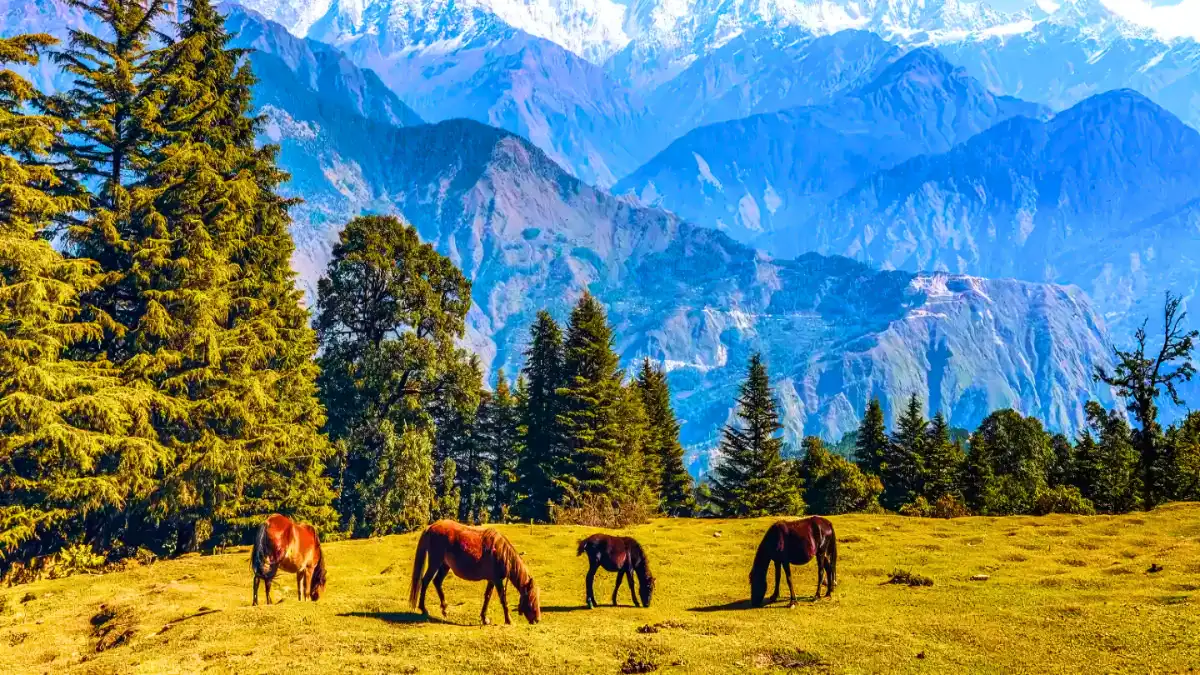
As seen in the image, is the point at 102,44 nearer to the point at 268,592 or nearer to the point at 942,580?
the point at 268,592

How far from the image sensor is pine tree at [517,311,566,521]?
188ft

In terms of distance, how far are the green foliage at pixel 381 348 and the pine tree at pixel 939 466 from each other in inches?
1856

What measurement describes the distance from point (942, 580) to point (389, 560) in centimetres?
1742

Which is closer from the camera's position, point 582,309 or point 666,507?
point 582,309

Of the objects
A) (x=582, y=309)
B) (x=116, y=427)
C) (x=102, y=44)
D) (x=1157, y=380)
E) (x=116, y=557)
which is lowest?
(x=116, y=557)

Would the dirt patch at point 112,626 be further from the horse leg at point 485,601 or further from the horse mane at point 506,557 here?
the horse mane at point 506,557

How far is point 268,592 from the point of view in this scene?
18672 millimetres

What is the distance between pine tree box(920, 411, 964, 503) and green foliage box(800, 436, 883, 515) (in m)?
4.52

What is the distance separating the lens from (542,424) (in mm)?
Answer: 59000

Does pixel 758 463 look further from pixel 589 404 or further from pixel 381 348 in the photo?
pixel 381 348

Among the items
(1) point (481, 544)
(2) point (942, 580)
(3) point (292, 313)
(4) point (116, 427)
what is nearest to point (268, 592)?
(1) point (481, 544)

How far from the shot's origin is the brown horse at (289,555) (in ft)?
59.8

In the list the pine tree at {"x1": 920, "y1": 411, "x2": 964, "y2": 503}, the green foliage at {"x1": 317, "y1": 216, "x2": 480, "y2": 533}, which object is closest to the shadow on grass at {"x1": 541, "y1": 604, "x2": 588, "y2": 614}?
the green foliage at {"x1": 317, "y1": 216, "x2": 480, "y2": 533}

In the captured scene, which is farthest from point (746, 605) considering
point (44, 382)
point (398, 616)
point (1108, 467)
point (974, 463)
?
point (974, 463)
